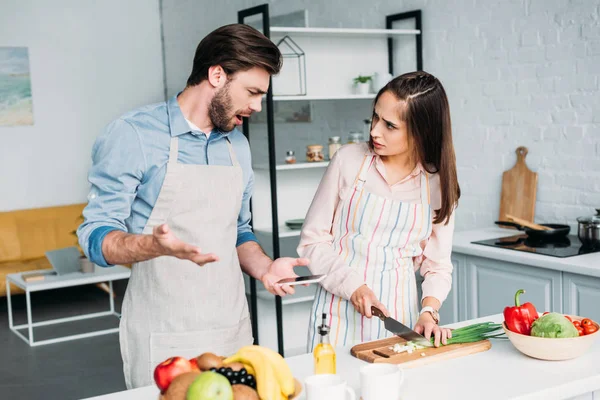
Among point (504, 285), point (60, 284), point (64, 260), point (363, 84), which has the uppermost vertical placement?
point (363, 84)

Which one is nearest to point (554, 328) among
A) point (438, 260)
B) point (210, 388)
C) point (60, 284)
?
point (438, 260)

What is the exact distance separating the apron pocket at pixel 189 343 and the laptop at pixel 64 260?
12.3 feet

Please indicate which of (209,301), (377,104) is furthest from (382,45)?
(209,301)

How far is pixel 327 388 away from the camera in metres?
1.41

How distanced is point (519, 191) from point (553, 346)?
7.57ft

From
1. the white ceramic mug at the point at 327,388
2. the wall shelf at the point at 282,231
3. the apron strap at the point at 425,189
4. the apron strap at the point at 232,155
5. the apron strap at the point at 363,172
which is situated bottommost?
the wall shelf at the point at 282,231

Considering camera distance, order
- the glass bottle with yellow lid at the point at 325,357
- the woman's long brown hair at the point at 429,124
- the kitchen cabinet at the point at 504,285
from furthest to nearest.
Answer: the kitchen cabinet at the point at 504,285 → the woman's long brown hair at the point at 429,124 → the glass bottle with yellow lid at the point at 325,357

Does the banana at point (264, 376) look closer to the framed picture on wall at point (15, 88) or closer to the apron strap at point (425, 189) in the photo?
the apron strap at point (425, 189)

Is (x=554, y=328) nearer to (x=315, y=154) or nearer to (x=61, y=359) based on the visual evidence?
(x=315, y=154)

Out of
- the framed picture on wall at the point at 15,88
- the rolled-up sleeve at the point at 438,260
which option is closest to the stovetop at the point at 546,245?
the rolled-up sleeve at the point at 438,260

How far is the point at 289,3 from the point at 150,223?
392cm

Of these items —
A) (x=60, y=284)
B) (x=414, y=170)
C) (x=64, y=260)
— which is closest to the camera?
(x=414, y=170)

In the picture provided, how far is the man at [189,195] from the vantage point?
6.83ft

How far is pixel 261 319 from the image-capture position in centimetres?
464
